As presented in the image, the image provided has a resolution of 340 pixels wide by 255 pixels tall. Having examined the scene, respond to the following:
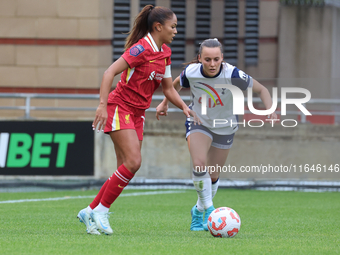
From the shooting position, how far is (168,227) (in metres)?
6.28

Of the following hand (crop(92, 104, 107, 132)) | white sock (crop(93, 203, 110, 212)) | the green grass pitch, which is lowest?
the green grass pitch

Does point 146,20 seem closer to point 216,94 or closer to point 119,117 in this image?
point 119,117

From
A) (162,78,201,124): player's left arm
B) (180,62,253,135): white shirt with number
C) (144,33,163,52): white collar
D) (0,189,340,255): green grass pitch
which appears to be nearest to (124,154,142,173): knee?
(0,189,340,255): green grass pitch

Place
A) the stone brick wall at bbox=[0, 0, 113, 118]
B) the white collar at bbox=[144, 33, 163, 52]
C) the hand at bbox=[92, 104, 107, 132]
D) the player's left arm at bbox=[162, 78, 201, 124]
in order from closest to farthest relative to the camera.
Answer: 1. the hand at bbox=[92, 104, 107, 132]
2. the white collar at bbox=[144, 33, 163, 52]
3. the player's left arm at bbox=[162, 78, 201, 124]
4. the stone brick wall at bbox=[0, 0, 113, 118]

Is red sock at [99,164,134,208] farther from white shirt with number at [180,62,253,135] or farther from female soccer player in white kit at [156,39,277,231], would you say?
white shirt with number at [180,62,253,135]

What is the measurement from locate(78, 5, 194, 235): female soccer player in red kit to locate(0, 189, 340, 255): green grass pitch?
339 mm

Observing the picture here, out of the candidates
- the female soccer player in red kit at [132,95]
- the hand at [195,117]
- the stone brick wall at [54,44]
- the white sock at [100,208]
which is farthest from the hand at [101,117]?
the stone brick wall at [54,44]

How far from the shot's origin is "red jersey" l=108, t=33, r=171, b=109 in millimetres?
5492

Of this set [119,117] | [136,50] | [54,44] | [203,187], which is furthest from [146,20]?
[54,44]

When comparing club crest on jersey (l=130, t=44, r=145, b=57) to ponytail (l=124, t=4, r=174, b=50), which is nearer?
club crest on jersey (l=130, t=44, r=145, b=57)

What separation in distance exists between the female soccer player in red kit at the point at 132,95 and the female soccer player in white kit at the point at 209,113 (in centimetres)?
68

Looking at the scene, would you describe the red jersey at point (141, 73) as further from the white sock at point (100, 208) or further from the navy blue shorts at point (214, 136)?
the white sock at point (100, 208)

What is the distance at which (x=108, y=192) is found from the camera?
5.50m

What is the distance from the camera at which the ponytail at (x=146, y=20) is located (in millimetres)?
5637
